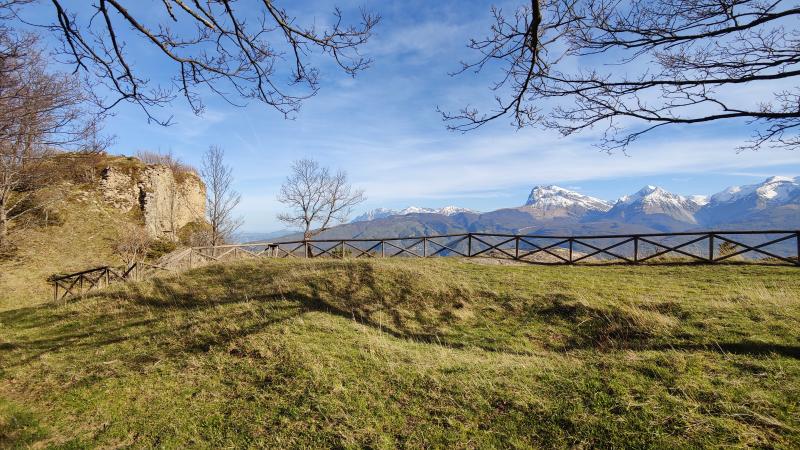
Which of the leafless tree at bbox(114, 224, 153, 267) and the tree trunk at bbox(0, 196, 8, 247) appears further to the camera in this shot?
the leafless tree at bbox(114, 224, 153, 267)

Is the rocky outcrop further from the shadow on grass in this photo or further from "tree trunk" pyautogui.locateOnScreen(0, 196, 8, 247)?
the shadow on grass

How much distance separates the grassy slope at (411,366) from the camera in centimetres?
363

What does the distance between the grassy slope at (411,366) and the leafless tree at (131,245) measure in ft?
45.2

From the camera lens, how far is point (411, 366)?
511 centimetres

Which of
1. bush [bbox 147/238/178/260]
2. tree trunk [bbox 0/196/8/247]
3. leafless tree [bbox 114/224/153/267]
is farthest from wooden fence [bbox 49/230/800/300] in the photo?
bush [bbox 147/238/178/260]

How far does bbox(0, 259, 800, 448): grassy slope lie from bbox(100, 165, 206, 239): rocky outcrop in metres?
20.5

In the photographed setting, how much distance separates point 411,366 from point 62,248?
84.3ft

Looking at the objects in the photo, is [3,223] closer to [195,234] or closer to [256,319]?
[195,234]

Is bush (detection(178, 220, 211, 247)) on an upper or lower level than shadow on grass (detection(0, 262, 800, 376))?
upper

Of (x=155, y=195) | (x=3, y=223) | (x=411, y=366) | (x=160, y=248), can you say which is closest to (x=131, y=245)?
(x=160, y=248)

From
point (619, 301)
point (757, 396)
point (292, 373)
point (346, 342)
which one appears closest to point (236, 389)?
point (292, 373)

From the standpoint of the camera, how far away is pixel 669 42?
534cm

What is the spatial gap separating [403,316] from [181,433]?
15.4ft

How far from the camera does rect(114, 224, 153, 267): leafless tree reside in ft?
72.9
